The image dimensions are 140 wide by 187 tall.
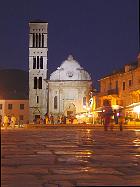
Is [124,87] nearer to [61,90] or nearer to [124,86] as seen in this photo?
[124,86]

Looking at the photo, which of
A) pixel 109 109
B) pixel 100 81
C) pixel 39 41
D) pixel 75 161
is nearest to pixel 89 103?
pixel 100 81

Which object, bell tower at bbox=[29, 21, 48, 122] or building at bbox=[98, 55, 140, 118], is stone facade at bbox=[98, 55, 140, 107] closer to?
building at bbox=[98, 55, 140, 118]

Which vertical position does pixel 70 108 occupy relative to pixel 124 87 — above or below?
below

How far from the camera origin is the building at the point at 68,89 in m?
88.9

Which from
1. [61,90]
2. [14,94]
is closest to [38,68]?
[61,90]

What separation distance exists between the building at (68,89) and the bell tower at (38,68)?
6.41 ft

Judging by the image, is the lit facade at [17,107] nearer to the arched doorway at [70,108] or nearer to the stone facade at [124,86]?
the arched doorway at [70,108]

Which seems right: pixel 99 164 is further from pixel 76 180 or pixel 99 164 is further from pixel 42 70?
pixel 42 70

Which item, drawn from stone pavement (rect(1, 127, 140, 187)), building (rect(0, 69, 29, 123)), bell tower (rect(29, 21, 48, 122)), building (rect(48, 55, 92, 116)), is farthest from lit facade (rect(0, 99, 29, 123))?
stone pavement (rect(1, 127, 140, 187))

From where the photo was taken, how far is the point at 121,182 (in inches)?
191

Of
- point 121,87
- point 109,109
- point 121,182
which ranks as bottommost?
point 121,182

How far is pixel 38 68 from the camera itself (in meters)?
92.9

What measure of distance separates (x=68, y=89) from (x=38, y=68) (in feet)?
25.3

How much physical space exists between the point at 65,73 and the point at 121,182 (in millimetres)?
84653
